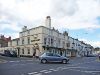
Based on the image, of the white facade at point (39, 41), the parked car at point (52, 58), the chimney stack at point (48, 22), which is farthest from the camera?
the chimney stack at point (48, 22)

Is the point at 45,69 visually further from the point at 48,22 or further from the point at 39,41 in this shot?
the point at 48,22

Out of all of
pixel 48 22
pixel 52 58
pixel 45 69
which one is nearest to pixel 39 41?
pixel 48 22

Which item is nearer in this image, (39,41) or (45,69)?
(45,69)

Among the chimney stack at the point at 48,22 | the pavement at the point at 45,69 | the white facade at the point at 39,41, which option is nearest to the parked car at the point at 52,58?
the pavement at the point at 45,69

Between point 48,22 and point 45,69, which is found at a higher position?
point 48,22

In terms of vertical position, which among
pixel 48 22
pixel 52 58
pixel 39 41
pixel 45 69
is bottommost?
pixel 45 69

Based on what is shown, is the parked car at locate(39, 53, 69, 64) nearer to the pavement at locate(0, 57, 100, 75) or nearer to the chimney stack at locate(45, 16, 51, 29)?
the pavement at locate(0, 57, 100, 75)

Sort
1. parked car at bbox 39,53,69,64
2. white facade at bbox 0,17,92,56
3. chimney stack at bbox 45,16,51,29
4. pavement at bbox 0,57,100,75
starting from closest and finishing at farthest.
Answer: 1. pavement at bbox 0,57,100,75
2. parked car at bbox 39,53,69,64
3. white facade at bbox 0,17,92,56
4. chimney stack at bbox 45,16,51,29

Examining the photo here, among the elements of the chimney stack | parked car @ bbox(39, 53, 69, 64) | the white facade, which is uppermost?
the chimney stack

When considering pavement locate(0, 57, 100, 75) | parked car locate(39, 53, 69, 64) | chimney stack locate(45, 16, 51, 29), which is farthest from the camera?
Answer: chimney stack locate(45, 16, 51, 29)

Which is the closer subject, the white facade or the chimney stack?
the white facade

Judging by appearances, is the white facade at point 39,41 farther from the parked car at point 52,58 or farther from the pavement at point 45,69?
the pavement at point 45,69

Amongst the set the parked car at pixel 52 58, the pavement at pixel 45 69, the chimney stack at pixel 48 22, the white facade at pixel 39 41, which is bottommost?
the pavement at pixel 45 69

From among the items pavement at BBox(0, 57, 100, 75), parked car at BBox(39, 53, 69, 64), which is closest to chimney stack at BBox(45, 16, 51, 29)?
parked car at BBox(39, 53, 69, 64)
